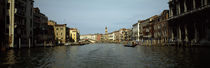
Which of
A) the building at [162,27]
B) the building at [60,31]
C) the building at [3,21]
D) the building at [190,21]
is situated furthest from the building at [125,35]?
the building at [3,21]

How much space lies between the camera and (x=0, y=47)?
101 ft

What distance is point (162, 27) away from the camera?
6662 centimetres

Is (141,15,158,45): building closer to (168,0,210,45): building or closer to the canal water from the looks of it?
(168,0,210,45): building

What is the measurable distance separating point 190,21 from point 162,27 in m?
20.9

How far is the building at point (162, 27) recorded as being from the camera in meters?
63.0

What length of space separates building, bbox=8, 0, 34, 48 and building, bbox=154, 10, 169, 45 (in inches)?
1650

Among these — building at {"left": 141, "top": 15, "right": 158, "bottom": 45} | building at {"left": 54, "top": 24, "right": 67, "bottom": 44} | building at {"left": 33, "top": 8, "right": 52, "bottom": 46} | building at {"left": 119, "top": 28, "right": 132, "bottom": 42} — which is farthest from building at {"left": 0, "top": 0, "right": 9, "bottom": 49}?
building at {"left": 119, "top": 28, "right": 132, "bottom": 42}

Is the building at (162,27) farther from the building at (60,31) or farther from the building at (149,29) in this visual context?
the building at (60,31)

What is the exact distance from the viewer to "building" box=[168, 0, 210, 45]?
39000mm

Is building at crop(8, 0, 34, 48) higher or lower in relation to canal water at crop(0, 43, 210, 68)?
higher

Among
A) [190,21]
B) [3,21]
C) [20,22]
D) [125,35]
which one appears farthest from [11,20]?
[125,35]

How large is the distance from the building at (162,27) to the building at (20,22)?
138 ft

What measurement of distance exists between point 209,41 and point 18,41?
144 feet

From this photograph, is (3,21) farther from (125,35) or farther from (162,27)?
(125,35)
